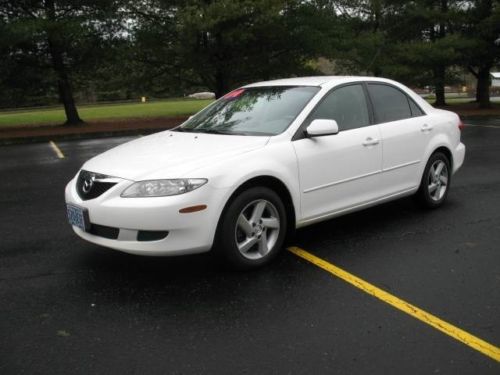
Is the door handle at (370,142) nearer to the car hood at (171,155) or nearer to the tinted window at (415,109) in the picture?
the tinted window at (415,109)

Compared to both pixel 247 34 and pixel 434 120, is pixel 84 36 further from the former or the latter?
pixel 434 120

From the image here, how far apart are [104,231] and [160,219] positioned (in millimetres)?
526

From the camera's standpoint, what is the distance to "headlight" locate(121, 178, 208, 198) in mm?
3887

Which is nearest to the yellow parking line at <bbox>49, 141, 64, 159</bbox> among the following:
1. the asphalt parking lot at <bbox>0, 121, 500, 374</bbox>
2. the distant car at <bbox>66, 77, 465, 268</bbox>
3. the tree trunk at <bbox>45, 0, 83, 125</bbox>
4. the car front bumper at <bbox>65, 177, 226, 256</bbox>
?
the tree trunk at <bbox>45, 0, 83, 125</bbox>

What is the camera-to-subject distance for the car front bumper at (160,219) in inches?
151

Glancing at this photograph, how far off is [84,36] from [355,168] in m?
15.6

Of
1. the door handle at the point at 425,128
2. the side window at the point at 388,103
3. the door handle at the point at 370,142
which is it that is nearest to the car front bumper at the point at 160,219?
the door handle at the point at 370,142

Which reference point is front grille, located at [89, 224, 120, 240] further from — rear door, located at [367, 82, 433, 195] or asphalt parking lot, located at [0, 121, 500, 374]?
rear door, located at [367, 82, 433, 195]

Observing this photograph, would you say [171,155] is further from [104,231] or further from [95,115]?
[95,115]

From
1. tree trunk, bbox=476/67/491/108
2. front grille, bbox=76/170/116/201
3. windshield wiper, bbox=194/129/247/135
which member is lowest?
tree trunk, bbox=476/67/491/108

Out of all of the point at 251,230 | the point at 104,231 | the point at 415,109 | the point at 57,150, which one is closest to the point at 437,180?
the point at 415,109

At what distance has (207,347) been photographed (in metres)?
3.11

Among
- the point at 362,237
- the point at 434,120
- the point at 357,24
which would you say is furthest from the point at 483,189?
the point at 357,24

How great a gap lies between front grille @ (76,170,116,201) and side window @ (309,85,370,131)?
1868 millimetres
